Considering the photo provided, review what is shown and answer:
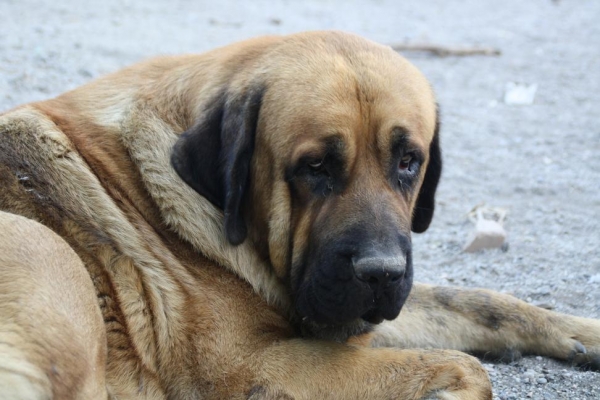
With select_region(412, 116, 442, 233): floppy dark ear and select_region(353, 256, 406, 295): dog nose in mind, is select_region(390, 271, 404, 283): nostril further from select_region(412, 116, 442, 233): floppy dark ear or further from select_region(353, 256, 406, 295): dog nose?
select_region(412, 116, 442, 233): floppy dark ear

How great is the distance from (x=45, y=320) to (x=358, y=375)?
1.39 meters

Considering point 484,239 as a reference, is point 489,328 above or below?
above

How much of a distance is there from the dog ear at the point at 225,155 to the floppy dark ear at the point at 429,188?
41.5 inches

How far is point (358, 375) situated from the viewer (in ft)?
12.5

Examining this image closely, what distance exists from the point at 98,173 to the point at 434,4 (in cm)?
1384

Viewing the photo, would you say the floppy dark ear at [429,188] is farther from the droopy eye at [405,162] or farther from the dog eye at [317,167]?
Answer: the dog eye at [317,167]

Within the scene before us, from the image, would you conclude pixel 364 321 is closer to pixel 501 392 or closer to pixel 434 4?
pixel 501 392

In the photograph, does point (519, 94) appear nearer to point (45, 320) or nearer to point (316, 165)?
point (316, 165)

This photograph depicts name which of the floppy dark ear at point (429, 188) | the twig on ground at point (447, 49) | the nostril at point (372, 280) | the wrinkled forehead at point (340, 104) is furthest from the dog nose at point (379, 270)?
the twig on ground at point (447, 49)

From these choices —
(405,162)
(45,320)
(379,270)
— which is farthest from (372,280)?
(45,320)

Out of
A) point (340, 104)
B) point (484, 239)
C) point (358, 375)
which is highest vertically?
point (340, 104)

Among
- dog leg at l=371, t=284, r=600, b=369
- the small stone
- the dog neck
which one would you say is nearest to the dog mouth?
the dog neck

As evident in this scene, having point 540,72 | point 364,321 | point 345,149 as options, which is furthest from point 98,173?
point 540,72

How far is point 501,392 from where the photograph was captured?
4.20 metres
